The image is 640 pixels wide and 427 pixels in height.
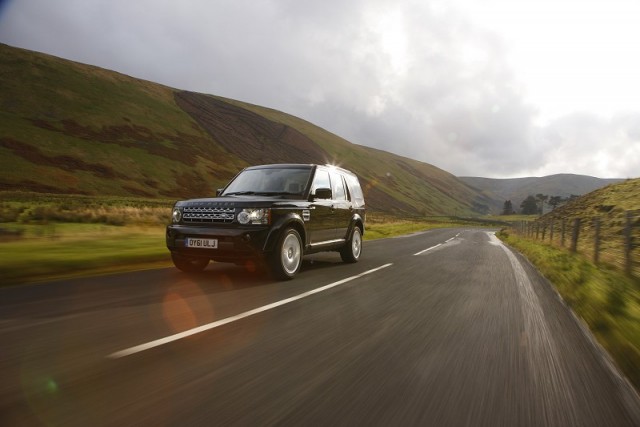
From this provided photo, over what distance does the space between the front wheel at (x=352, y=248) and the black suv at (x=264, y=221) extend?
72cm

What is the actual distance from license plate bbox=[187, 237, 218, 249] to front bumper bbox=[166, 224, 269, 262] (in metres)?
0.05

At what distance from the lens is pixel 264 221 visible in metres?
7.16

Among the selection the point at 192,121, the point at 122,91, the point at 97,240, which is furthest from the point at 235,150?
the point at 97,240

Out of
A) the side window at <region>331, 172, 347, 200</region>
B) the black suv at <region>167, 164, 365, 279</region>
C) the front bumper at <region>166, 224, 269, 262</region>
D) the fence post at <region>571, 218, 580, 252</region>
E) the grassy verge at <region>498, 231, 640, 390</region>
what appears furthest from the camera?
the fence post at <region>571, 218, 580, 252</region>

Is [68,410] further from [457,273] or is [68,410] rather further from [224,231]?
[457,273]

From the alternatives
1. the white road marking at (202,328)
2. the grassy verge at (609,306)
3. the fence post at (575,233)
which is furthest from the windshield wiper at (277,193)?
the fence post at (575,233)

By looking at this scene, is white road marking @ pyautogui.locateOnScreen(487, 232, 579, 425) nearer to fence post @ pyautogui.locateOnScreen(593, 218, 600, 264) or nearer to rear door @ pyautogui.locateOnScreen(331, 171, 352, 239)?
rear door @ pyautogui.locateOnScreen(331, 171, 352, 239)

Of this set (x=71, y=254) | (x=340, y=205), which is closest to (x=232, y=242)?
(x=340, y=205)

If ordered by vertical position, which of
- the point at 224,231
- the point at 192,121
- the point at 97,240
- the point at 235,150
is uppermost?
the point at 192,121

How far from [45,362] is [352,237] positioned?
314 inches

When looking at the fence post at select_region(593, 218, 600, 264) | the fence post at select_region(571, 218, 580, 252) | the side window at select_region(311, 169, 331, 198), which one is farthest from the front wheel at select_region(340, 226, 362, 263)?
the fence post at select_region(571, 218, 580, 252)

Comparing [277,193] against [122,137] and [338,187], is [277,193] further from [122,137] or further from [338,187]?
[122,137]

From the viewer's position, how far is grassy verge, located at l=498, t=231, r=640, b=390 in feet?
12.1

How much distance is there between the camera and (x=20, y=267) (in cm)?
704
